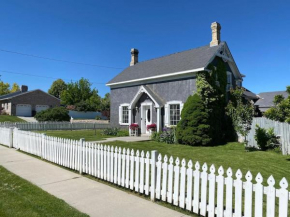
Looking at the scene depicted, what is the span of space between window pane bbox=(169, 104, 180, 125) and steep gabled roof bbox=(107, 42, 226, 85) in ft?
8.26

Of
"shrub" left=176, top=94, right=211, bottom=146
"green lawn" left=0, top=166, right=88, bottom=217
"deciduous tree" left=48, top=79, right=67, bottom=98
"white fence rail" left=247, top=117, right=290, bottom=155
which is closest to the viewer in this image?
"green lawn" left=0, top=166, right=88, bottom=217

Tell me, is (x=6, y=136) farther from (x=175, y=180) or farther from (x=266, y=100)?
(x=266, y=100)

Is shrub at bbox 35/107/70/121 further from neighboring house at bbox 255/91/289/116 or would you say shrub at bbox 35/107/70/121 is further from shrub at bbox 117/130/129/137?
neighboring house at bbox 255/91/289/116

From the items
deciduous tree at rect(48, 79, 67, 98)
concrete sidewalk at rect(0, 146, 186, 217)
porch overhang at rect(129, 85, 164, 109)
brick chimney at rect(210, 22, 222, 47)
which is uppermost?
deciduous tree at rect(48, 79, 67, 98)

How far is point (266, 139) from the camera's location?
1174cm

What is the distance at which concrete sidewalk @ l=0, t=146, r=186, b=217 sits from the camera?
4.16 metres

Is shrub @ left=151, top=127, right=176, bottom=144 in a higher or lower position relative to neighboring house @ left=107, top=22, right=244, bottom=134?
lower

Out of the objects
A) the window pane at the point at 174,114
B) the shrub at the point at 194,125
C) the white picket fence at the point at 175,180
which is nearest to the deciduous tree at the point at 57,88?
the window pane at the point at 174,114

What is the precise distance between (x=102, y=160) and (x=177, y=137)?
8288mm

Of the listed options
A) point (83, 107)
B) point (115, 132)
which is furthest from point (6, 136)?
point (83, 107)

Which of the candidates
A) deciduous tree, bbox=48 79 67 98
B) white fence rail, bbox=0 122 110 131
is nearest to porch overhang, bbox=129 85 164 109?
white fence rail, bbox=0 122 110 131

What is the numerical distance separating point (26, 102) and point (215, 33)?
119 feet

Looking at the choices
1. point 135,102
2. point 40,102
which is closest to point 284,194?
point 135,102

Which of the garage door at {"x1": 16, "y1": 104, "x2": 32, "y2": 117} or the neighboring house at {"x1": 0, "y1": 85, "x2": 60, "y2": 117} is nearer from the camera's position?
the neighboring house at {"x1": 0, "y1": 85, "x2": 60, "y2": 117}
